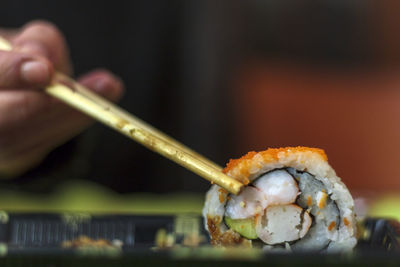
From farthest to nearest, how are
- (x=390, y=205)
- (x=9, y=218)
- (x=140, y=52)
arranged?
1. (x=140, y=52)
2. (x=390, y=205)
3. (x=9, y=218)

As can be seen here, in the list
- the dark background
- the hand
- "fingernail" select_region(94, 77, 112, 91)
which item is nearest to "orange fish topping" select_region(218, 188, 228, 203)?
the hand

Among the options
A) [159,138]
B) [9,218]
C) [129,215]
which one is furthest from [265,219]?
[9,218]

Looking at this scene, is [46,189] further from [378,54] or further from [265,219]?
[378,54]

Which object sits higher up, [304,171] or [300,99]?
[300,99]

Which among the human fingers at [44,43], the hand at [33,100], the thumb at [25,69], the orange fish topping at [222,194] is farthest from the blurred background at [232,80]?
the orange fish topping at [222,194]

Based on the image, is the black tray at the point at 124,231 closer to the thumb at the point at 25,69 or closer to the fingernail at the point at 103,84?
the thumb at the point at 25,69

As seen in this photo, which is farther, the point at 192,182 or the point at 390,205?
the point at 192,182

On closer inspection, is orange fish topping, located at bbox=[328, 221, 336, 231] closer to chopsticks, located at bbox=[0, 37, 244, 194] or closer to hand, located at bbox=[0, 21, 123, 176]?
chopsticks, located at bbox=[0, 37, 244, 194]

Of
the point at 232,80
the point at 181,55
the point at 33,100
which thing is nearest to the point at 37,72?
the point at 33,100
